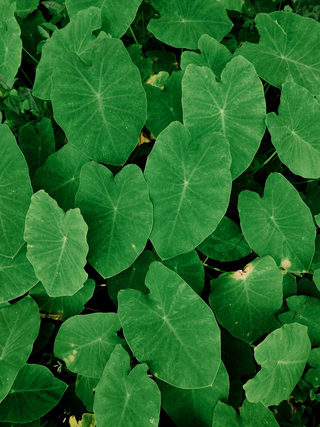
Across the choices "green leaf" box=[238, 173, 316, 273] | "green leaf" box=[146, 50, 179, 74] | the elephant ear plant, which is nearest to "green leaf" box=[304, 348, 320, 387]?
the elephant ear plant

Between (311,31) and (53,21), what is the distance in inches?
55.1

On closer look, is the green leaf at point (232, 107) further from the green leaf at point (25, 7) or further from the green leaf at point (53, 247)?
the green leaf at point (25, 7)

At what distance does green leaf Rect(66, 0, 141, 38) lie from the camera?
5.08ft

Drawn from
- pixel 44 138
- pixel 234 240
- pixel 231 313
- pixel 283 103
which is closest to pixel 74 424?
pixel 231 313

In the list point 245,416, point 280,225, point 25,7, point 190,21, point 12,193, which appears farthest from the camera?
point 25,7

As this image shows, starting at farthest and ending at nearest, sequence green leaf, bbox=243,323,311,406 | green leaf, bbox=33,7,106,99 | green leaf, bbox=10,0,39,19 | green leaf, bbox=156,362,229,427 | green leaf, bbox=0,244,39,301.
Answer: green leaf, bbox=10,0,39,19 → green leaf, bbox=33,7,106,99 → green leaf, bbox=0,244,39,301 → green leaf, bbox=156,362,229,427 → green leaf, bbox=243,323,311,406

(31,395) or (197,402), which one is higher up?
(197,402)

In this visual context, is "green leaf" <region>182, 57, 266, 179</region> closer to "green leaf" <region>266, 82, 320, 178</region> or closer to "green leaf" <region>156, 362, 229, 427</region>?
"green leaf" <region>266, 82, 320, 178</region>

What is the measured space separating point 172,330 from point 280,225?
26.6 inches

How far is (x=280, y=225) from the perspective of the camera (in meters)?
1.44

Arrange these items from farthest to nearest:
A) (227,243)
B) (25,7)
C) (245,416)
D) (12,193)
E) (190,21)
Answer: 1. (25,7)
2. (190,21)
3. (227,243)
4. (12,193)
5. (245,416)

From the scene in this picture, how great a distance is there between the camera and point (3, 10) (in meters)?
1.73

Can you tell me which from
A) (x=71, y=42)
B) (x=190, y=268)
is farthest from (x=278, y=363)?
(x=71, y=42)

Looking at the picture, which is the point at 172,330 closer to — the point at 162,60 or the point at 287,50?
the point at 287,50
